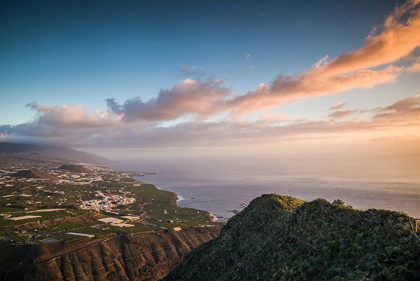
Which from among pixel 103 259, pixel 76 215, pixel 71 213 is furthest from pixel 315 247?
pixel 71 213

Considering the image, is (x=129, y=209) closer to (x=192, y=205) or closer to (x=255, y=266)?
(x=192, y=205)

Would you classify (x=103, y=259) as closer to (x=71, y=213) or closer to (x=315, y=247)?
(x=71, y=213)

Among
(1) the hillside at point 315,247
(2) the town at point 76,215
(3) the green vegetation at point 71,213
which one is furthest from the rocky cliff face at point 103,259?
(1) the hillside at point 315,247

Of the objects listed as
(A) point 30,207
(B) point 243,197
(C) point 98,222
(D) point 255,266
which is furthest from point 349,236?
(B) point 243,197

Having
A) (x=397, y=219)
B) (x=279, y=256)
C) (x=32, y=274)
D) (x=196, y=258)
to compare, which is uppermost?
(x=397, y=219)

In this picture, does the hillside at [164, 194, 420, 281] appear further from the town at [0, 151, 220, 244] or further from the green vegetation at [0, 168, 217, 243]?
the green vegetation at [0, 168, 217, 243]

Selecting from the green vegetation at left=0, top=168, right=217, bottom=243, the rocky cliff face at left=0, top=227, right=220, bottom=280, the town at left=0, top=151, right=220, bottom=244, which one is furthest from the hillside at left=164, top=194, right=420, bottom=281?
the green vegetation at left=0, top=168, right=217, bottom=243

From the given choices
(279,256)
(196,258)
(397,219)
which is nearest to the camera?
(397,219)
